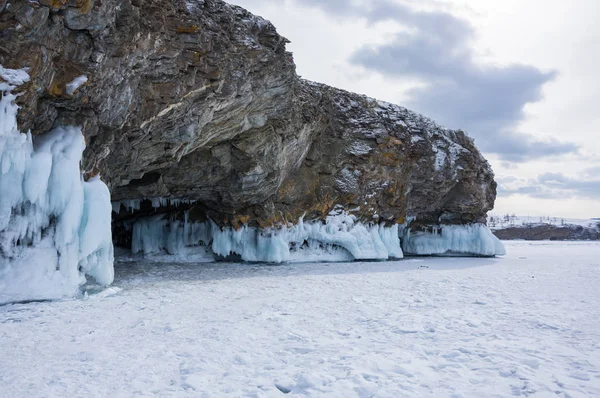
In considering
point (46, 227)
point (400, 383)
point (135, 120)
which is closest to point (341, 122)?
point (135, 120)

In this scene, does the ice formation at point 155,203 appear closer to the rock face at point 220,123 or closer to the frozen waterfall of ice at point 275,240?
the rock face at point 220,123

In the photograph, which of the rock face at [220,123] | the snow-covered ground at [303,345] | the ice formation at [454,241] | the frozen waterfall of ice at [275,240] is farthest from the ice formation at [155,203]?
the ice formation at [454,241]

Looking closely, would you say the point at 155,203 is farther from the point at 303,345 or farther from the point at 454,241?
the point at 454,241

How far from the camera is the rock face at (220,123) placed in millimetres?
9047

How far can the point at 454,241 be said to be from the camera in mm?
29953

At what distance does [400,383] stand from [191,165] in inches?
572

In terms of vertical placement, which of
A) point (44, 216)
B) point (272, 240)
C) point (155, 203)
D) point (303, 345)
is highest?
point (155, 203)

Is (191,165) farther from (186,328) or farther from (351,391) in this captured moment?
(351,391)

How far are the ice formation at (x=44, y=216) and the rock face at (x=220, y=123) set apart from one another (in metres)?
0.46

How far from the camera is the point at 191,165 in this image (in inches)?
683

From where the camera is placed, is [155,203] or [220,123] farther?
[155,203]

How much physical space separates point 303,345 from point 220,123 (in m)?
11.4

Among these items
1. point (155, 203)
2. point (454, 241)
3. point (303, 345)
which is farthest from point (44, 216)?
point (454, 241)

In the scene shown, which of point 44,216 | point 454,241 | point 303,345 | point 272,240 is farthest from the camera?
point 454,241
